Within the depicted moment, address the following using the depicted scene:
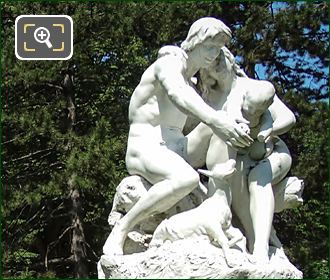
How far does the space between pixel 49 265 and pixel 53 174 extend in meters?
1.63

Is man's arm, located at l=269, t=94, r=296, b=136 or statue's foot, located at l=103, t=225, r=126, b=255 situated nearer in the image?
statue's foot, located at l=103, t=225, r=126, b=255

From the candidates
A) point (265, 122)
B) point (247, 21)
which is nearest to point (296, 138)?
point (247, 21)

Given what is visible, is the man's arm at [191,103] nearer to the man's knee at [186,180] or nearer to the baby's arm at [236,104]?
the baby's arm at [236,104]

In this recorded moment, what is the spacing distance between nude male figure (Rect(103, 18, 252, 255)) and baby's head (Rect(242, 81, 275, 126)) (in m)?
0.26

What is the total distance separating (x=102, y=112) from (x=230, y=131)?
9640 mm

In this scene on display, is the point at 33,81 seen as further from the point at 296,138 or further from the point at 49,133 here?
the point at 296,138

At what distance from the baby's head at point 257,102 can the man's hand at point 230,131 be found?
10.4 inches

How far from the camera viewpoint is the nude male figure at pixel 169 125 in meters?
5.43

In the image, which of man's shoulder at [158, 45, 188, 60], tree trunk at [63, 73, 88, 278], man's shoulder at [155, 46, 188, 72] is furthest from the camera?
Result: tree trunk at [63, 73, 88, 278]

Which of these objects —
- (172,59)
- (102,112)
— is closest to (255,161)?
(172,59)

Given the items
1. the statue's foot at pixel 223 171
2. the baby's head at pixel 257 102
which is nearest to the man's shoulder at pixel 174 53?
the baby's head at pixel 257 102

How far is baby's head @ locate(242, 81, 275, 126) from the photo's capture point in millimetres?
5594

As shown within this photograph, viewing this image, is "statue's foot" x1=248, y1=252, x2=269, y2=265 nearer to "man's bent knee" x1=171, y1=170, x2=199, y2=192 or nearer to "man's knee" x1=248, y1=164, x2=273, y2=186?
"man's knee" x1=248, y1=164, x2=273, y2=186

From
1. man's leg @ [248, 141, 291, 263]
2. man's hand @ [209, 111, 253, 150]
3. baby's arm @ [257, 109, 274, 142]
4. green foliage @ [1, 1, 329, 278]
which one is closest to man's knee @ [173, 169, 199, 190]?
man's hand @ [209, 111, 253, 150]
